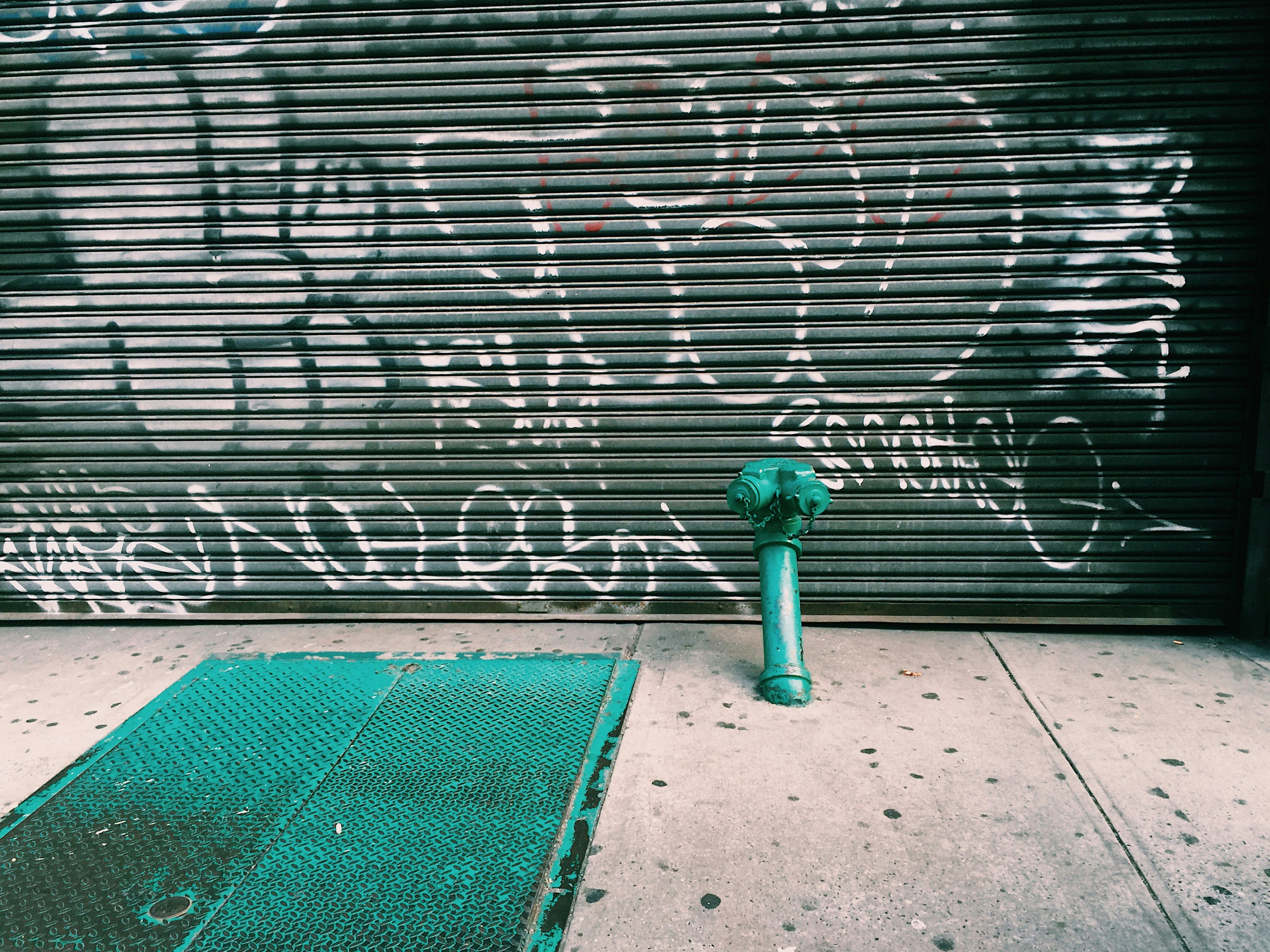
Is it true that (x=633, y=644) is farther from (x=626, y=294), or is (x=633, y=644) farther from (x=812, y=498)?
(x=626, y=294)

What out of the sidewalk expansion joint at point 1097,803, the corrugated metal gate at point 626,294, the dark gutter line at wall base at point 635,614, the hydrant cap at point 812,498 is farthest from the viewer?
the dark gutter line at wall base at point 635,614

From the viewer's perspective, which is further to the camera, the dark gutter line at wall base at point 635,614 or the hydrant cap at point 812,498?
the dark gutter line at wall base at point 635,614

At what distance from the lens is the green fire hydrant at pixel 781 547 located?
9.95ft

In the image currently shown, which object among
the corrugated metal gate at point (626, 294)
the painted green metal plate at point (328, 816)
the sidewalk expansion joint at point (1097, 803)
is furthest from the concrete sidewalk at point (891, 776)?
the corrugated metal gate at point (626, 294)

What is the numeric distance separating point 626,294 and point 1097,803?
274 centimetres

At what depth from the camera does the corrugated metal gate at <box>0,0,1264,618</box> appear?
344 centimetres

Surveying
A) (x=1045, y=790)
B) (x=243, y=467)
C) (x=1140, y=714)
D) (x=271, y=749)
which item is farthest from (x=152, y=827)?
(x=1140, y=714)

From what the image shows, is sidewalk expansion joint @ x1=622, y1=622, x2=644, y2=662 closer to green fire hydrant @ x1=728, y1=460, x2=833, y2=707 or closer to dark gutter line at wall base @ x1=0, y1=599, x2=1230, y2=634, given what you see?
dark gutter line at wall base @ x1=0, y1=599, x2=1230, y2=634

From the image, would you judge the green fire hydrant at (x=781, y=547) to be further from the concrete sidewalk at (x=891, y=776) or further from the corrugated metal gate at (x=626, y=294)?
the corrugated metal gate at (x=626, y=294)

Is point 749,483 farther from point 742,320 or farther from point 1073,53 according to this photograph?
point 1073,53

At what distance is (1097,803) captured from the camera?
8.03 ft

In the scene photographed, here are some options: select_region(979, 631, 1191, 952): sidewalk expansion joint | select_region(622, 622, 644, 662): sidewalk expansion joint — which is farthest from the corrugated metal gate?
select_region(979, 631, 1191, 952): sidewalk expansion joint

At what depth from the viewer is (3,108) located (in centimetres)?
377

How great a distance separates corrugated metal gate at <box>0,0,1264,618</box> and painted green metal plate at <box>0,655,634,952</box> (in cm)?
83
